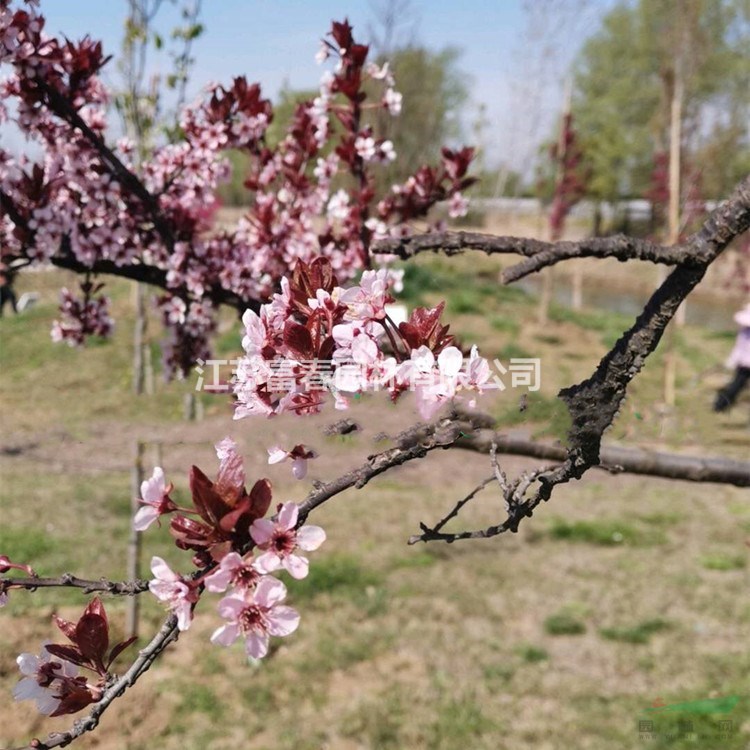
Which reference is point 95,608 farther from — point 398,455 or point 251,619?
point 398,455

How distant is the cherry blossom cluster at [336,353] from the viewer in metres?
0.98

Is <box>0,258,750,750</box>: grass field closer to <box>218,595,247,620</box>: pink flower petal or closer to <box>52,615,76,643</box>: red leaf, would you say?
<box>218,595,247,620</box>: pink flower petal

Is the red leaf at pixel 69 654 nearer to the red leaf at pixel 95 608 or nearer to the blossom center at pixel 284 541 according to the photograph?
the red leaf at pixel 95 608

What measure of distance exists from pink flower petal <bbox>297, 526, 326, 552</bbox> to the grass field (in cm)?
50

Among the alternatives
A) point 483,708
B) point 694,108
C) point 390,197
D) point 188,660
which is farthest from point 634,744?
point 694,108

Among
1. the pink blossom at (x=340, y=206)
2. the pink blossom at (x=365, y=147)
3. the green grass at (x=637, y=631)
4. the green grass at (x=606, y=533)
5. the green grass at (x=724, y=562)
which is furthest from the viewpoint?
the green grass at (x=606, y=533)

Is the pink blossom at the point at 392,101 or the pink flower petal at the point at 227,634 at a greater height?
the pink blossom at the point at 392,101

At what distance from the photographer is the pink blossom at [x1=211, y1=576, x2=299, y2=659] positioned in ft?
2.93

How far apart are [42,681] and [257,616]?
387 mm

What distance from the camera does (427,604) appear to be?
17.0 ft

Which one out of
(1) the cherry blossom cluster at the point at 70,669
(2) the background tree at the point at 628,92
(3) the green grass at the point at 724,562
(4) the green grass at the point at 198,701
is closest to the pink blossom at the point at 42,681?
(1) the cherry blossom cluster at the point at 70,669

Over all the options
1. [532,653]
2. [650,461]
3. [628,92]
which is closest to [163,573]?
[650,461]

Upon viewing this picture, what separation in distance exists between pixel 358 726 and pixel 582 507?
146 inches

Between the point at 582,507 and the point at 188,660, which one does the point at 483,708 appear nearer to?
the point at 188,660
